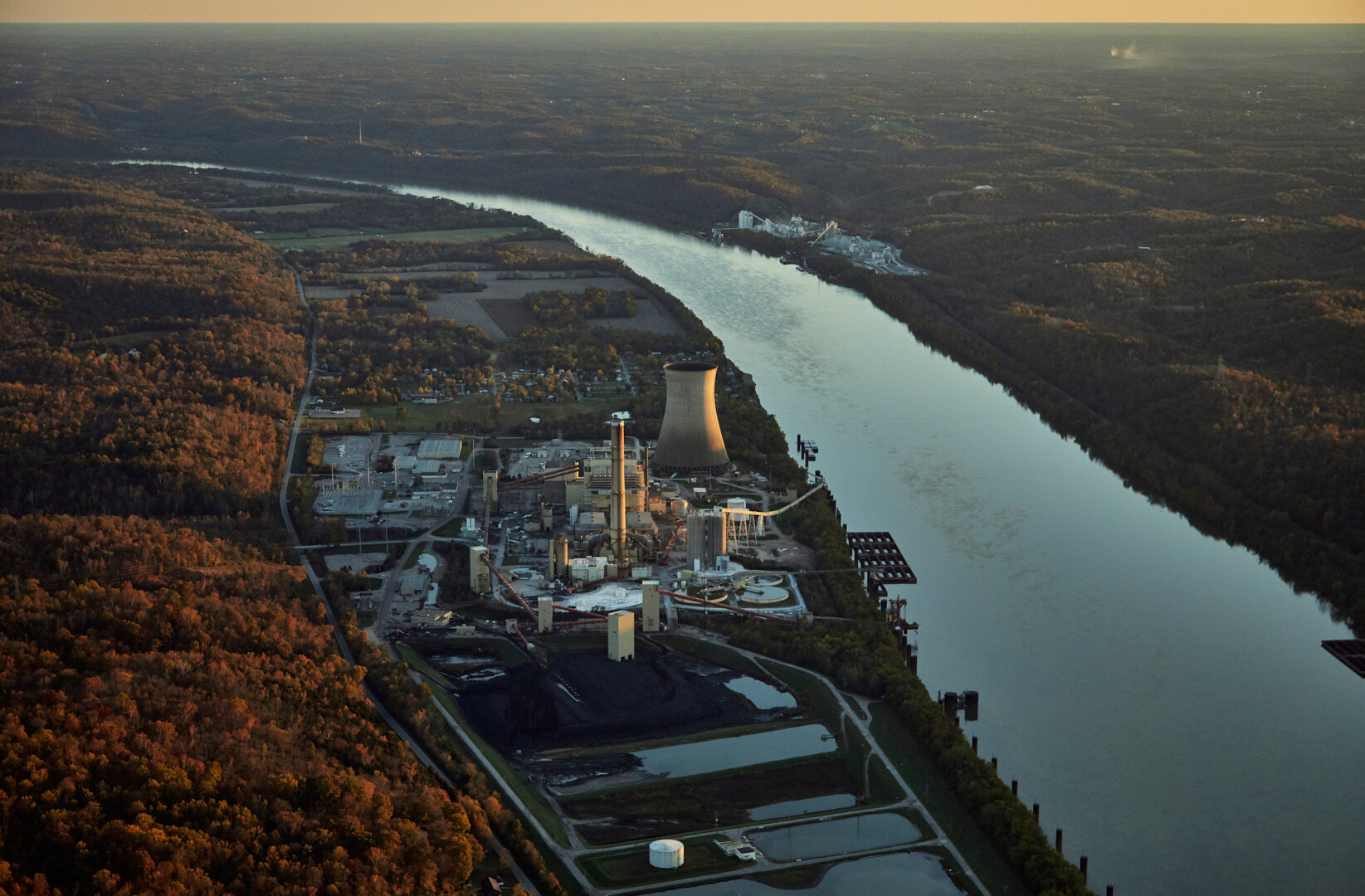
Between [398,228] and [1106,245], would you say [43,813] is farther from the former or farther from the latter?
[398,228]

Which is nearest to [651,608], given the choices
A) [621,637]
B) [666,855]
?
[621,637]

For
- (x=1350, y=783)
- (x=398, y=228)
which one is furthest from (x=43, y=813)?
(x=398, y=228)

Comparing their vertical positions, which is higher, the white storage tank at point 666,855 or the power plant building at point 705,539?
the power plant building at point 705,539

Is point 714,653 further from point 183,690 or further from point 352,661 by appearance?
point 183,690

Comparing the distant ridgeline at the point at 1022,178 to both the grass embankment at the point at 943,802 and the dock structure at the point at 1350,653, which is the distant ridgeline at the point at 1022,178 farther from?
the grass embankment at the point at 943,802

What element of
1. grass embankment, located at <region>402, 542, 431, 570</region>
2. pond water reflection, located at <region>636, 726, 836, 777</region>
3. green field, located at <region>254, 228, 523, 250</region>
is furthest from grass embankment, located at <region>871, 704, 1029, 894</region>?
green field, located at <region>254, 228, 523, 250</region>

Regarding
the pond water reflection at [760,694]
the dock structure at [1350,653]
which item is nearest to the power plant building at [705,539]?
the pond water reflection at [760,694]
